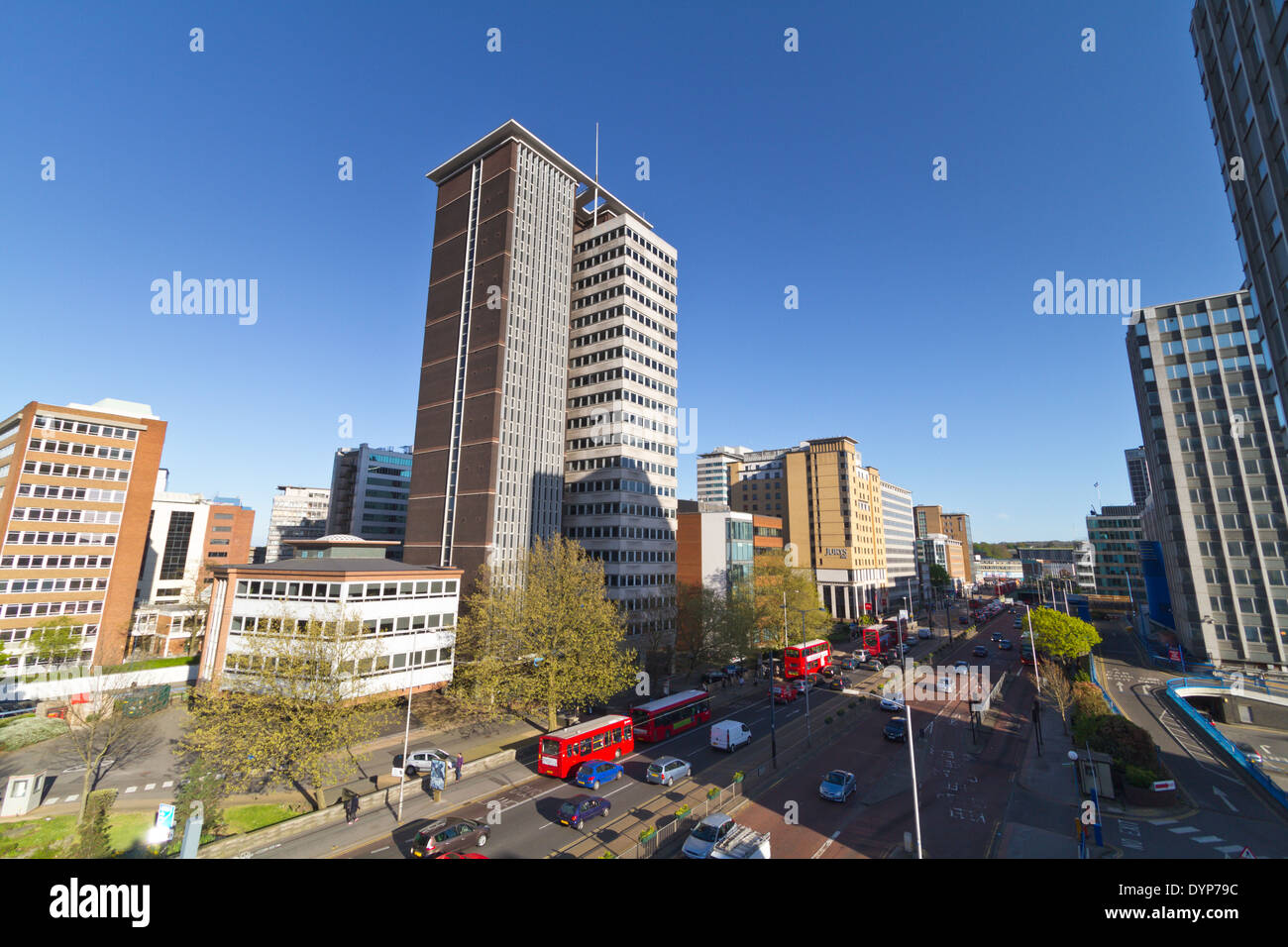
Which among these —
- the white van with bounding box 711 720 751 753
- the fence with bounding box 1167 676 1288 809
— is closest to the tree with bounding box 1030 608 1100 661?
the fence with bounding box 1167 676 1288 809

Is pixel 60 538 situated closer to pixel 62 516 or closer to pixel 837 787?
pixel 62 516

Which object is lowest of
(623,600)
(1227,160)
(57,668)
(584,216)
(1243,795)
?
(1243,795)

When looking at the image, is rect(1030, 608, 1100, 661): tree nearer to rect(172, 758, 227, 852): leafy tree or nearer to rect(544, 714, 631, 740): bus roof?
rect(544, 714, 631, 740): bus roof

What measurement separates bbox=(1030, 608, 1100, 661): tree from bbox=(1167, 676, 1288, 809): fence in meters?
7.31

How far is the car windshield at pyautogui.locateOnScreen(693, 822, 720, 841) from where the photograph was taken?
79.6 feet

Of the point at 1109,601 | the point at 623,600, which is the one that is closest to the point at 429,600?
the point at 623,600

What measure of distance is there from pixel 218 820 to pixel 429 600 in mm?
19949

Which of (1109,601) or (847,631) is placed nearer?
(847,631)

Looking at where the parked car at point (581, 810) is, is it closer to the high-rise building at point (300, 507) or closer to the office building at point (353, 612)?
the office building at point (353, 612)

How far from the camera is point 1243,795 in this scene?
33.3 m

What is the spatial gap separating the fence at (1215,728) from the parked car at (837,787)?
76.5ft

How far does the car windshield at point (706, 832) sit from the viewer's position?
2425cm
